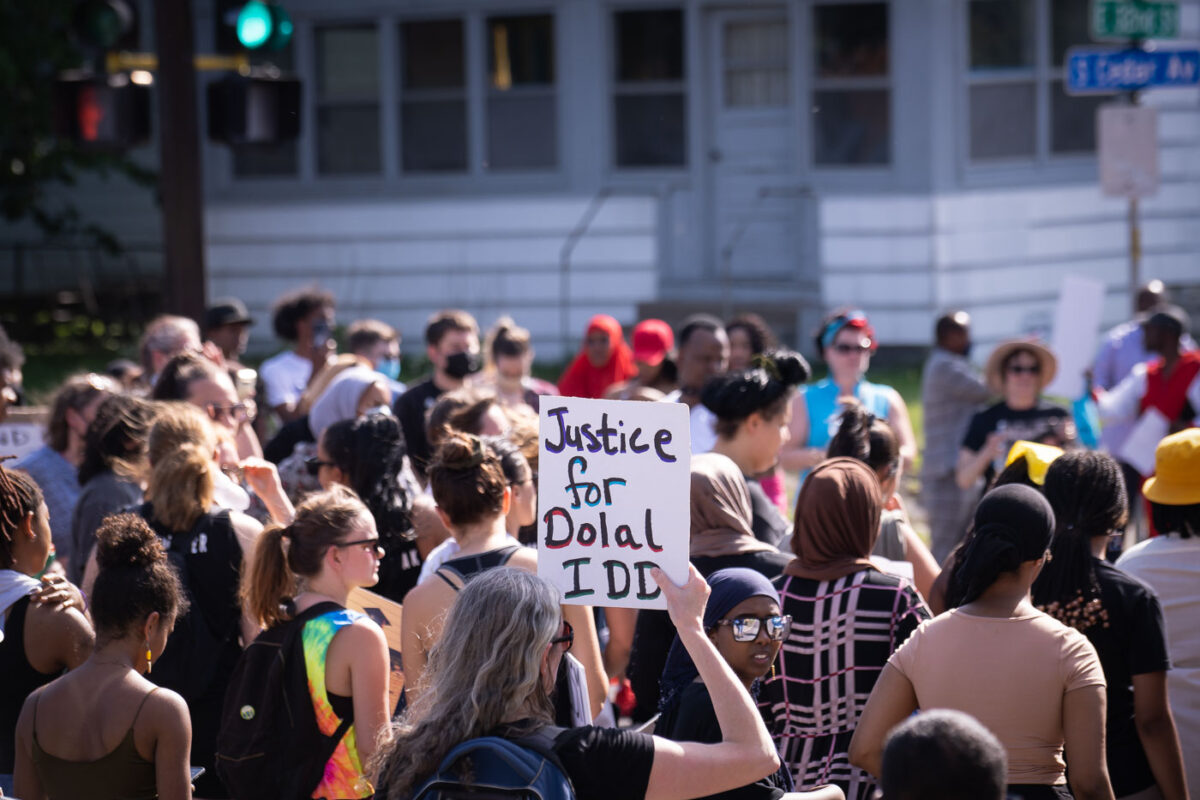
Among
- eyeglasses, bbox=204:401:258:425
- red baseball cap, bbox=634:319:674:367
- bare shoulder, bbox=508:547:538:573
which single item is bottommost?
bare shoulder, bbox=508:547:538:573

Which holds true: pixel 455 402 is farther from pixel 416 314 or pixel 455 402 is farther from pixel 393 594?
pixel 416 314

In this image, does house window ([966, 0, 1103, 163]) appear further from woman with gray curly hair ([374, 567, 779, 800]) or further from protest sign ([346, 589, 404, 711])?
woman with gray curly hair ([374, 567, 779, 800])

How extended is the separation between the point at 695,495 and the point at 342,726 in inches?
55.2

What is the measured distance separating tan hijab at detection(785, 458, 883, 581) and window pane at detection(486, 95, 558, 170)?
1348cm

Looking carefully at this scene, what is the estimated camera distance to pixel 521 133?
17219mm

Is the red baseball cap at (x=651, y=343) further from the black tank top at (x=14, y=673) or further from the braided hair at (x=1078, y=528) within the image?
the black tank top at (x=14, y=673)

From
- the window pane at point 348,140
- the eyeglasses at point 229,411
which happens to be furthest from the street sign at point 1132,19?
the window pane at point 348,140

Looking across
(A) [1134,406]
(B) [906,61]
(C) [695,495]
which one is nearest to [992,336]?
(B) [906,61]

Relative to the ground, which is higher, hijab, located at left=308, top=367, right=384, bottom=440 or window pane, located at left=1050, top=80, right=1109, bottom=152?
window pane, located at left=1050, top=80, right=1109, bottom=152

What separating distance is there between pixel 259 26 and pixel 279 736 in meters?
6.15

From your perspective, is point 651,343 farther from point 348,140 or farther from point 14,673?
point 348,140

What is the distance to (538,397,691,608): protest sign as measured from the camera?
3.52 metres

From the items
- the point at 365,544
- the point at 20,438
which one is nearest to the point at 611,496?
the point at 365,544

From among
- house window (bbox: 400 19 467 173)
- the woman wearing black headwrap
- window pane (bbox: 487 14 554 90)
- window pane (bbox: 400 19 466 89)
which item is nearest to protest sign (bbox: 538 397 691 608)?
the woman wearing black headwrap
